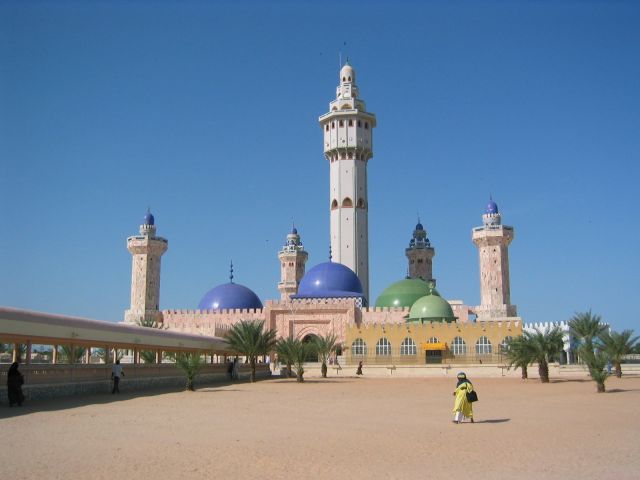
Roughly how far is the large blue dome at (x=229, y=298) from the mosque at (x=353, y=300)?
8 cm

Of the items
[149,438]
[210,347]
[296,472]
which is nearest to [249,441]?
[149,438]

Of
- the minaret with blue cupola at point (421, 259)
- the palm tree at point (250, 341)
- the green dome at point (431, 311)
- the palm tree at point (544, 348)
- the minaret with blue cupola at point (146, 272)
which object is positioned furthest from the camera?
the minaret with blue cupola at point (421, 259)

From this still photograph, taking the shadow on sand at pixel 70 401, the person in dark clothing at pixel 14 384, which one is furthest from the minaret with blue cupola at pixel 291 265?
the person in dark clothing at pixel 14 384

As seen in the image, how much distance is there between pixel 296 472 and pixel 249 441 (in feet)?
7.60

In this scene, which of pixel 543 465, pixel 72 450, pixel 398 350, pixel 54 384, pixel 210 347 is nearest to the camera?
pixel 543 465

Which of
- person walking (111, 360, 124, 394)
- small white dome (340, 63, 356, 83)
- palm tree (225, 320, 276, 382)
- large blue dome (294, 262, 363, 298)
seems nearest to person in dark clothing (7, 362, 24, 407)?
person walking (111, 360, 124, 394)

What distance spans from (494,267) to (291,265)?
Answer: 20.2 m

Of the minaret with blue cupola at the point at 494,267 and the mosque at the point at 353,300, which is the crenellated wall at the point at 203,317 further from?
the minaret with blue cupola at the point at 494,267

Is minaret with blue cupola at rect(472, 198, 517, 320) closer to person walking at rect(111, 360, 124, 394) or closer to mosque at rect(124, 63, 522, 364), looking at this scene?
mosque at rect(124, 63, 522, 364)

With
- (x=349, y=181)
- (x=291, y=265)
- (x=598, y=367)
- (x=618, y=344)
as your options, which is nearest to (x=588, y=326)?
(x=618, y=344)

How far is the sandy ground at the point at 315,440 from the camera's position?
7.61 metres

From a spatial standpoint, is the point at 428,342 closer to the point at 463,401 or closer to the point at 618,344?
the point at 618,344

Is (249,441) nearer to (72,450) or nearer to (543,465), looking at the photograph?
(72,450)

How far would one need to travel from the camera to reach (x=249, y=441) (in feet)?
31.8
